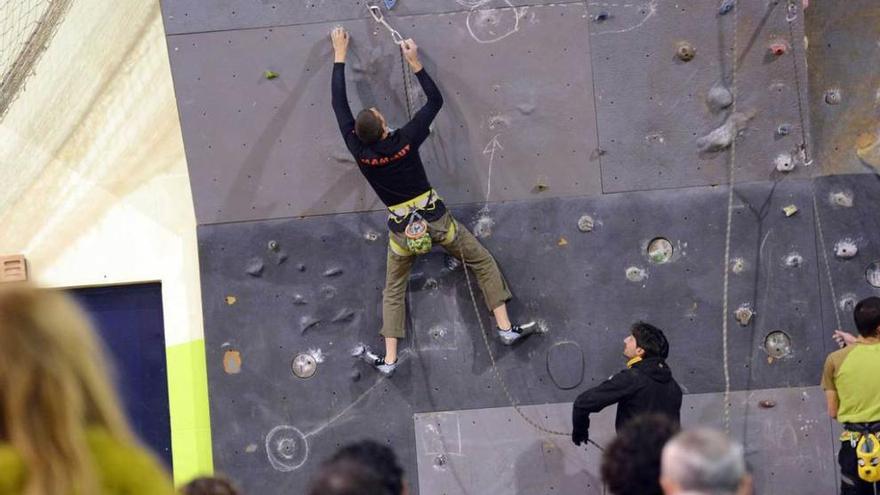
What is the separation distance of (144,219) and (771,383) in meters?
3.63

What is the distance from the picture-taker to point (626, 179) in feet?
20.5

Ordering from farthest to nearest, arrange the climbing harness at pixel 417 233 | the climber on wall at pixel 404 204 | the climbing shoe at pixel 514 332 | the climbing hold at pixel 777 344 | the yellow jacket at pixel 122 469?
the climbing hold at pixel 777 344
the climbing shoe at pixel 514 332
the climbing harness at pixel 417 233
the climber on wall at pixel 404 204
the yellow jacket at pixel 122 469

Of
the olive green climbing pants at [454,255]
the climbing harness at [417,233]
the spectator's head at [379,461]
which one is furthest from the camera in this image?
the olive green climbing pants at [454,255]

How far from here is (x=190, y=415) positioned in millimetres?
6383

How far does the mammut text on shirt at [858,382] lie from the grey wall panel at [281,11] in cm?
249

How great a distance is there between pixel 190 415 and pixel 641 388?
261 cm

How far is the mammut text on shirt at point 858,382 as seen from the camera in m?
5.09

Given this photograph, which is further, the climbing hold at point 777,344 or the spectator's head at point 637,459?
the climbing hold at point 777,344

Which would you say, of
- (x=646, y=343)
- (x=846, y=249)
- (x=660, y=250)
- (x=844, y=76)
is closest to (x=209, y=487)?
(x=646, y=343)

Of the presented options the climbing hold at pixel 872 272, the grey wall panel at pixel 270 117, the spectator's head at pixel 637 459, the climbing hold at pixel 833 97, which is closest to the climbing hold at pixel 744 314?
the climbing hold at pixel 872 272

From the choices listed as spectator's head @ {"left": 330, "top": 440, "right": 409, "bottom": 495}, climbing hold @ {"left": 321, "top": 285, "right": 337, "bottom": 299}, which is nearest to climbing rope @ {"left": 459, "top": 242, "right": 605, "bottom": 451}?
climbing hold @ {"left": 321, "top": 285, "right": 337, "bottom": 299}

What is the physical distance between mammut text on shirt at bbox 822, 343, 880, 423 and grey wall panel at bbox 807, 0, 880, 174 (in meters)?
1.55

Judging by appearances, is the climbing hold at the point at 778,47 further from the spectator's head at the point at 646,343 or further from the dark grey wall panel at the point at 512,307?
the spectator's head at the point at 646,343

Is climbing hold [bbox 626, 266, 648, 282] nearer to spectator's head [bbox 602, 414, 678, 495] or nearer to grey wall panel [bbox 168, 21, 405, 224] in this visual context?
grey wall panel [bbox 168, 21, 405, 224]
